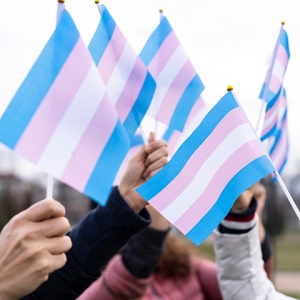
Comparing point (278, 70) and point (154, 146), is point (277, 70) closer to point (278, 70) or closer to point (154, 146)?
point (278, 70)

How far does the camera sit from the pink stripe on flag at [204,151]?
138 centimetres

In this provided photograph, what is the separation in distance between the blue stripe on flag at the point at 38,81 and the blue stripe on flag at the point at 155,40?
2.07 feet

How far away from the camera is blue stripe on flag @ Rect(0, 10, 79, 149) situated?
1104 millimetres

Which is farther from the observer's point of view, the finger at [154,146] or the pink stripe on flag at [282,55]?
the pink stripe on flag at [282,55]

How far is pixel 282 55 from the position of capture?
1926mm


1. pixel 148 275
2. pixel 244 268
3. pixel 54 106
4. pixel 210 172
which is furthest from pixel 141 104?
pixel 148 275

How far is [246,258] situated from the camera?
1771mm

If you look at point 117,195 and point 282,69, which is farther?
point 282,69

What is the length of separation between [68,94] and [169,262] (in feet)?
5.68

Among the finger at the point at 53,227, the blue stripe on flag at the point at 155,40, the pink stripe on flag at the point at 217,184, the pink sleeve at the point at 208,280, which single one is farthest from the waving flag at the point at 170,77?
the pink sleeve at the point at 208,280

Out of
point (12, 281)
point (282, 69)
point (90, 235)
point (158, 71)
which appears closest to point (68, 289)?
point (90, 235)

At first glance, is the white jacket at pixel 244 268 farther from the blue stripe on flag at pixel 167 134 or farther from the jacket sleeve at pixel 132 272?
the blue stripe on flag at pixel 167 134

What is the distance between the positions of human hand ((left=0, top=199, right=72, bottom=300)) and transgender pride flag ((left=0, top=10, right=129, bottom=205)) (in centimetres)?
9

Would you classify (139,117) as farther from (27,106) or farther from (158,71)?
(27,106)
